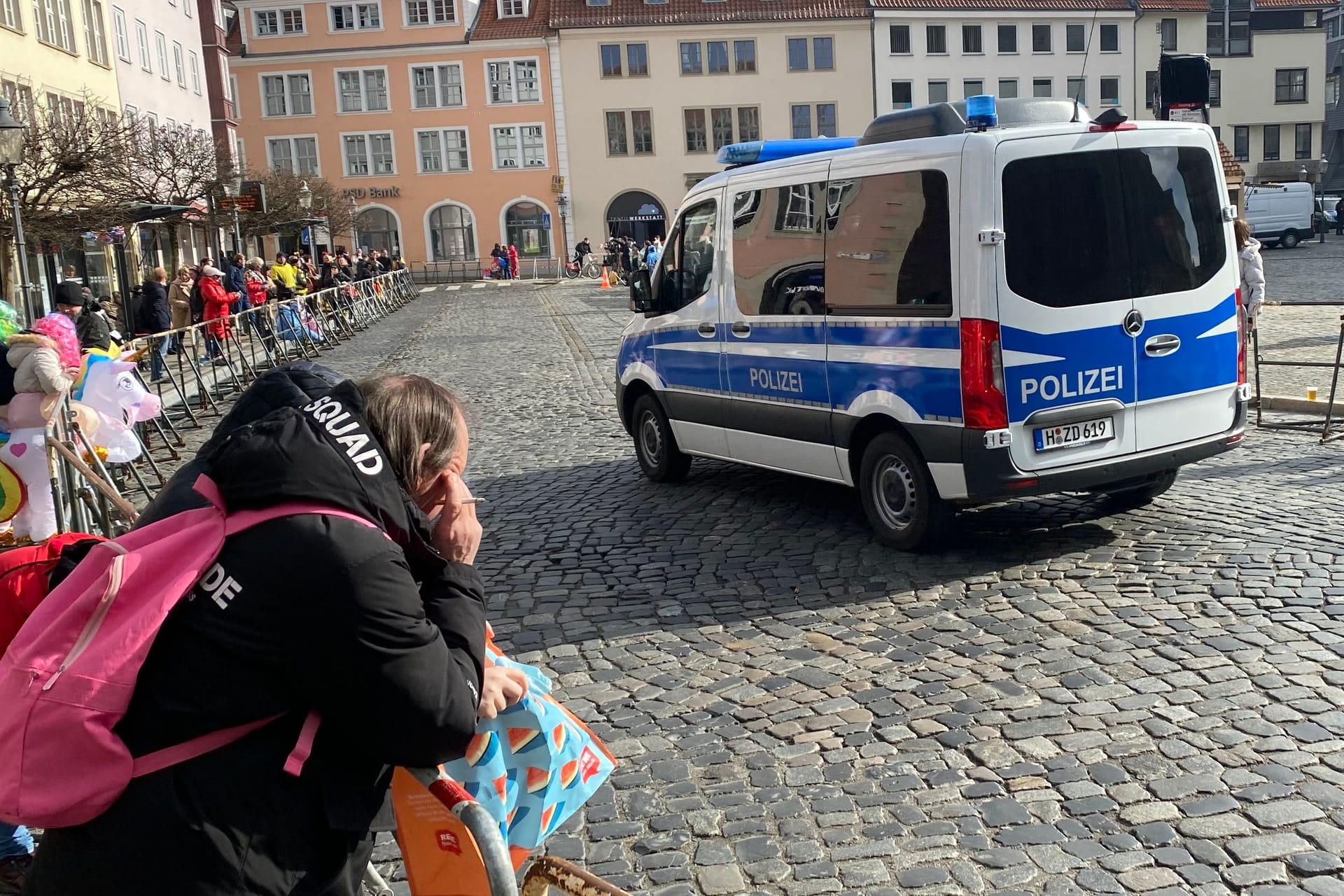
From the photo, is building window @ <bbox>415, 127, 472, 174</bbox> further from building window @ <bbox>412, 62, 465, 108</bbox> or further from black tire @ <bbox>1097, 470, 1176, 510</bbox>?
black tire @ <bbox>1097, 470, 1176, 510</bbox>

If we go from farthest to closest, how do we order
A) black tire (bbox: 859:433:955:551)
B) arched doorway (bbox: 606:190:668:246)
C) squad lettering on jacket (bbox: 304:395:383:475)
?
arched doorway (bbox: 606:190:668:246)
black tire (bbox: 859:433:955:551)
squad lettering on jacket (bbox: 304:395:383:475)

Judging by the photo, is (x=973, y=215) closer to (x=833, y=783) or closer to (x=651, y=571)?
(x=651, y=571)

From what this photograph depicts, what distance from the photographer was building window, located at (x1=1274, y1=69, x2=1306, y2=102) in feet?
252

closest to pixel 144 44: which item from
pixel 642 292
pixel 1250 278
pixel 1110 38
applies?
pixel 1250 278

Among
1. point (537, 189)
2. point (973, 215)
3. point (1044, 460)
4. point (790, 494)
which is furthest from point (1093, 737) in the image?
point (537, 189)

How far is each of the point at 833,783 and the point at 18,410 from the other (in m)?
5.97

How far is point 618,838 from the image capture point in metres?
4.31

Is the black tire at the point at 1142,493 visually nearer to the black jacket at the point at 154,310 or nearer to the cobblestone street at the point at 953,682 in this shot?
the cobblestone street at the point at 953,682

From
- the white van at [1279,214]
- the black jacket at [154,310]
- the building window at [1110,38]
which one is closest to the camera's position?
the black jacket at [154,310]

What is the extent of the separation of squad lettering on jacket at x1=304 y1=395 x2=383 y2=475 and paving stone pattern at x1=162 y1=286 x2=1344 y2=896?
641 millimetres

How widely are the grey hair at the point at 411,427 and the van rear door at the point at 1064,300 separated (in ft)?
15.6

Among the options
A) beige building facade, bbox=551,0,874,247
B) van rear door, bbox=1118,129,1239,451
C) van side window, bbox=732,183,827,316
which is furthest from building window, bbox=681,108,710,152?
van rear door, bbox=1118,129,1239,451

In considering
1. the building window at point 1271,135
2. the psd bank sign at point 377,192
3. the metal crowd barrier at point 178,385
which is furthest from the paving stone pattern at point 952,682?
the building window at point 1271,135

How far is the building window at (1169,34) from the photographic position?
243 feet
